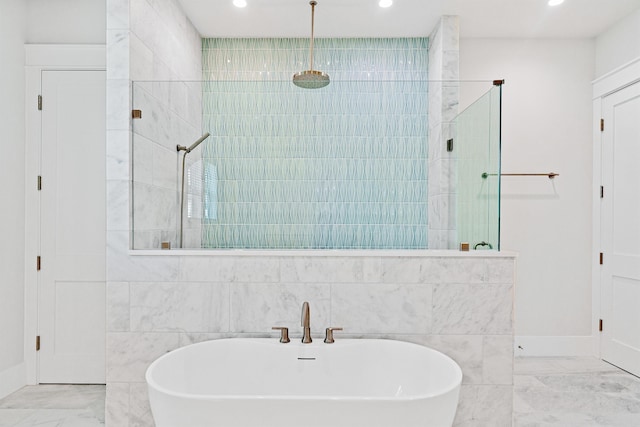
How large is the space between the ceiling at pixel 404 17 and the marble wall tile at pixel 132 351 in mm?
2354

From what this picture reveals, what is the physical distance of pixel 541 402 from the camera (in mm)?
2855

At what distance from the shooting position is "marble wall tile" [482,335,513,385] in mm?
2328

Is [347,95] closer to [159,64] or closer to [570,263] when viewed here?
[159,64]

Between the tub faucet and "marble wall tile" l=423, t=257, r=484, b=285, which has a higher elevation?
"marble wall tile" l=423, t=257, r=484, b=285

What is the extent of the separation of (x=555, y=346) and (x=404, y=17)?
3.06m

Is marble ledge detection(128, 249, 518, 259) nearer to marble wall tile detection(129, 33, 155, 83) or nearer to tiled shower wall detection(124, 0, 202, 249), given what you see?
tiled shower wall detection(124, 0, 202, 249)

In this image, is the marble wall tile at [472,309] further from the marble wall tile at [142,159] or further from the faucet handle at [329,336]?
the marble wall tile at [142,159]

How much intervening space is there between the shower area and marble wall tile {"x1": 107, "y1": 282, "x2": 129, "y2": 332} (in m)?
0.30

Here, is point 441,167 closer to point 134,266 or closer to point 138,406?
point 134,266

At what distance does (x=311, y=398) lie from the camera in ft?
5.41

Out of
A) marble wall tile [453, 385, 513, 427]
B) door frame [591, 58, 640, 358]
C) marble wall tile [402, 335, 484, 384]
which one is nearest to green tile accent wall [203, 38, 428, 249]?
marble wall tile [402, 335, 484, 384]

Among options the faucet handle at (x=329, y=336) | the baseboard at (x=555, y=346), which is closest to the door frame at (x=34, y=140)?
the faucet handle at (x=329, y=336)

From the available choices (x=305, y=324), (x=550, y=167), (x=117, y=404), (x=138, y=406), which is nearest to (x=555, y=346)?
(x=550, y=167)

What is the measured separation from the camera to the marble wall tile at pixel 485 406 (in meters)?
2.31
